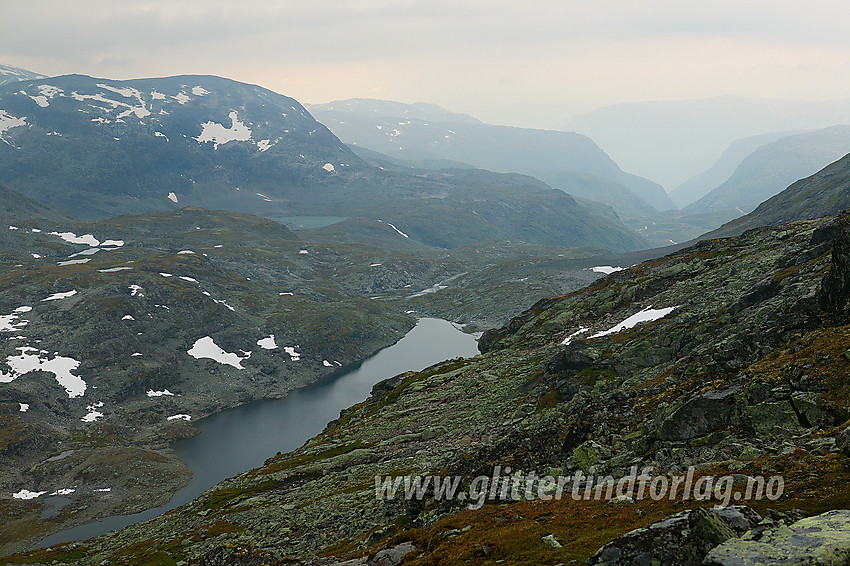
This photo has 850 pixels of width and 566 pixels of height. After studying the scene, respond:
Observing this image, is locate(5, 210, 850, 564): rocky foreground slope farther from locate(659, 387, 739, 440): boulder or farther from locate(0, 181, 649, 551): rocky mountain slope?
locate(0, 181, 649, 551): rocky mountain slope

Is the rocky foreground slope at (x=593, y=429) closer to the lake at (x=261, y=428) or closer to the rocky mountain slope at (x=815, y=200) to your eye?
the lake at (x=261, y=428)

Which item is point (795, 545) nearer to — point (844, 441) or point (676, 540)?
point (676, 540)

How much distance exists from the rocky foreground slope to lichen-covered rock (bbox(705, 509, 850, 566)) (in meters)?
0.92

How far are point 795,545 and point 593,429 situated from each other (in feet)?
70.3

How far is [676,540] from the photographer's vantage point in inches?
561

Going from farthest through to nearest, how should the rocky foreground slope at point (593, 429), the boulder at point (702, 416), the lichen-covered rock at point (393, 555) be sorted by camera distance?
the boulder at point (702, 416) → the lichen-covered rock at point (393, 555) → the rocky foreground slope at point (593, 429)

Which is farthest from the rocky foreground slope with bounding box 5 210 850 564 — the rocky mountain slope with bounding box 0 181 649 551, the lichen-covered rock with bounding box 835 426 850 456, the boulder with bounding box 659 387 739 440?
the rocky mountain slope with bounding box 0 181 649 551

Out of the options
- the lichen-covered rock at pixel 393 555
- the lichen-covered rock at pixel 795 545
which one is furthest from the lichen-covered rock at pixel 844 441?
the lichen-covered rock at pixel 393 555

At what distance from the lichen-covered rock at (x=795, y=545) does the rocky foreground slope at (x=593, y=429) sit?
0.92 m

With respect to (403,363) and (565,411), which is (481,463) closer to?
(565,411)

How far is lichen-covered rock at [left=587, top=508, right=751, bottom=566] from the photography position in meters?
13.9

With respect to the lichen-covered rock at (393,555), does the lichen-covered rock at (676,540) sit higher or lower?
higher

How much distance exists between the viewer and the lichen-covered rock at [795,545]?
12.0 metres

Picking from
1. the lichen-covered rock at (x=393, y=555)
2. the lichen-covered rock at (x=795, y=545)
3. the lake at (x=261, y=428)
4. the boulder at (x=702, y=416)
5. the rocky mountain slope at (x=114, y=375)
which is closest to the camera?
the lichen-covered rock at (x=795, y=545)
